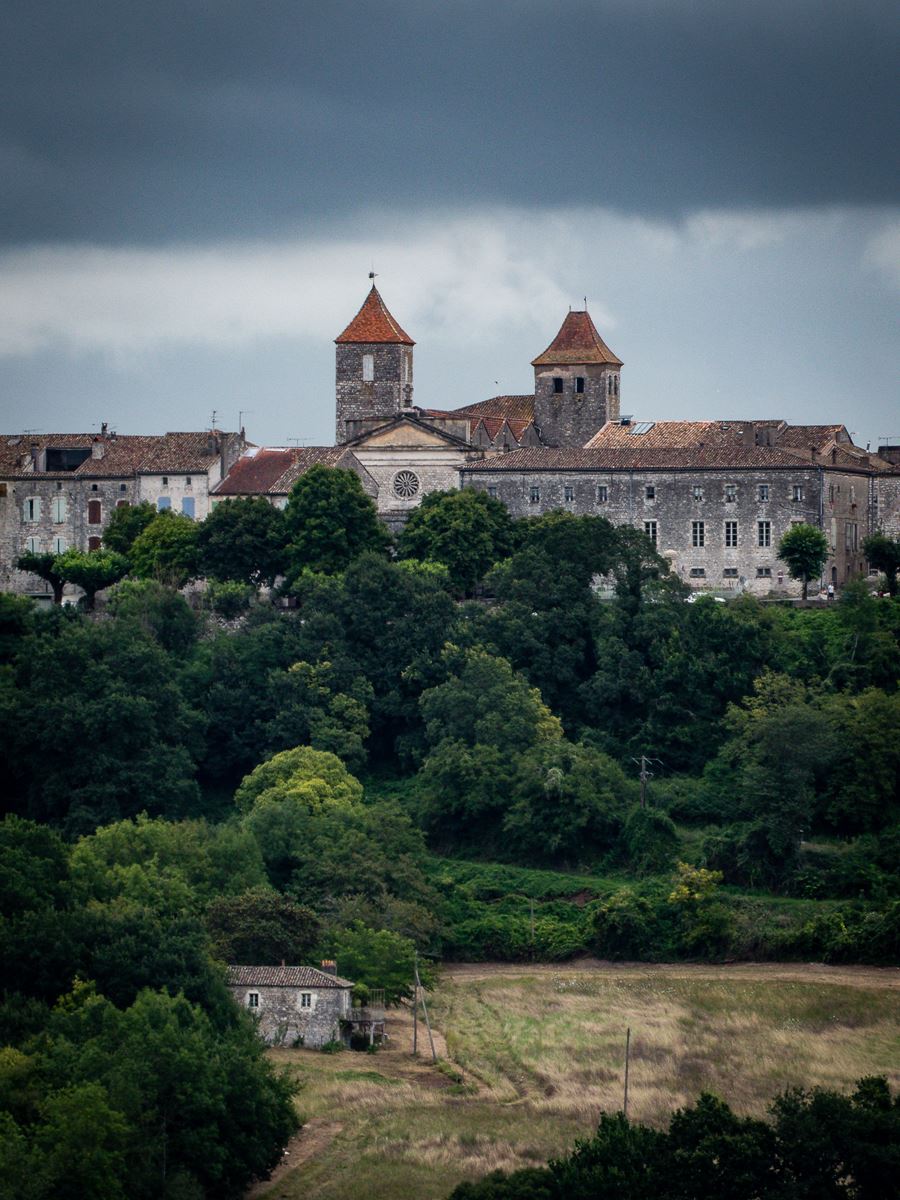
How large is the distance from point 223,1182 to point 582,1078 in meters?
11.4

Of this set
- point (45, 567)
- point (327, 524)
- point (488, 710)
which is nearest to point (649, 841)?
point (488, 710)

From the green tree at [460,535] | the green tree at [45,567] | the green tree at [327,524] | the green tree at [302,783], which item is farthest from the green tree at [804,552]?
the green tree at [45,567]

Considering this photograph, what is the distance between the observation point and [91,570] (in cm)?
10106

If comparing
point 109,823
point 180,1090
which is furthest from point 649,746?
point 180,1090

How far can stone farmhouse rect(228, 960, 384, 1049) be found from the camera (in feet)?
216

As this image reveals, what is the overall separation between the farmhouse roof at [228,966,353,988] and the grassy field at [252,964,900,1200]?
1.93 meters

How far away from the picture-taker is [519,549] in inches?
3844

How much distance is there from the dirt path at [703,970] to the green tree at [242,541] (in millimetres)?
25427

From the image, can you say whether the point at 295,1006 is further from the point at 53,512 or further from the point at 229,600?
the point at 53,512

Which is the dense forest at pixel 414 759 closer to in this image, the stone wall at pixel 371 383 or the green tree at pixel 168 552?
the green tree at pixel 168 552

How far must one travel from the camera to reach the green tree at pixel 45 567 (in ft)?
338

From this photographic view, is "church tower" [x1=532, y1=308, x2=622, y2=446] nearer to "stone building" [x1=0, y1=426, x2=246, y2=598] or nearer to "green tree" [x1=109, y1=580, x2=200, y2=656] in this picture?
"stone building" [x1=0, y1=426, x2=246, y2=598]

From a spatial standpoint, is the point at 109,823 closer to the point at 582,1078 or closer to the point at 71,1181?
the point at 582,1078

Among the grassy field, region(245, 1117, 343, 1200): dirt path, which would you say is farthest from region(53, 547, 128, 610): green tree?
region(245, 1117, 343, 1200): dirt path
